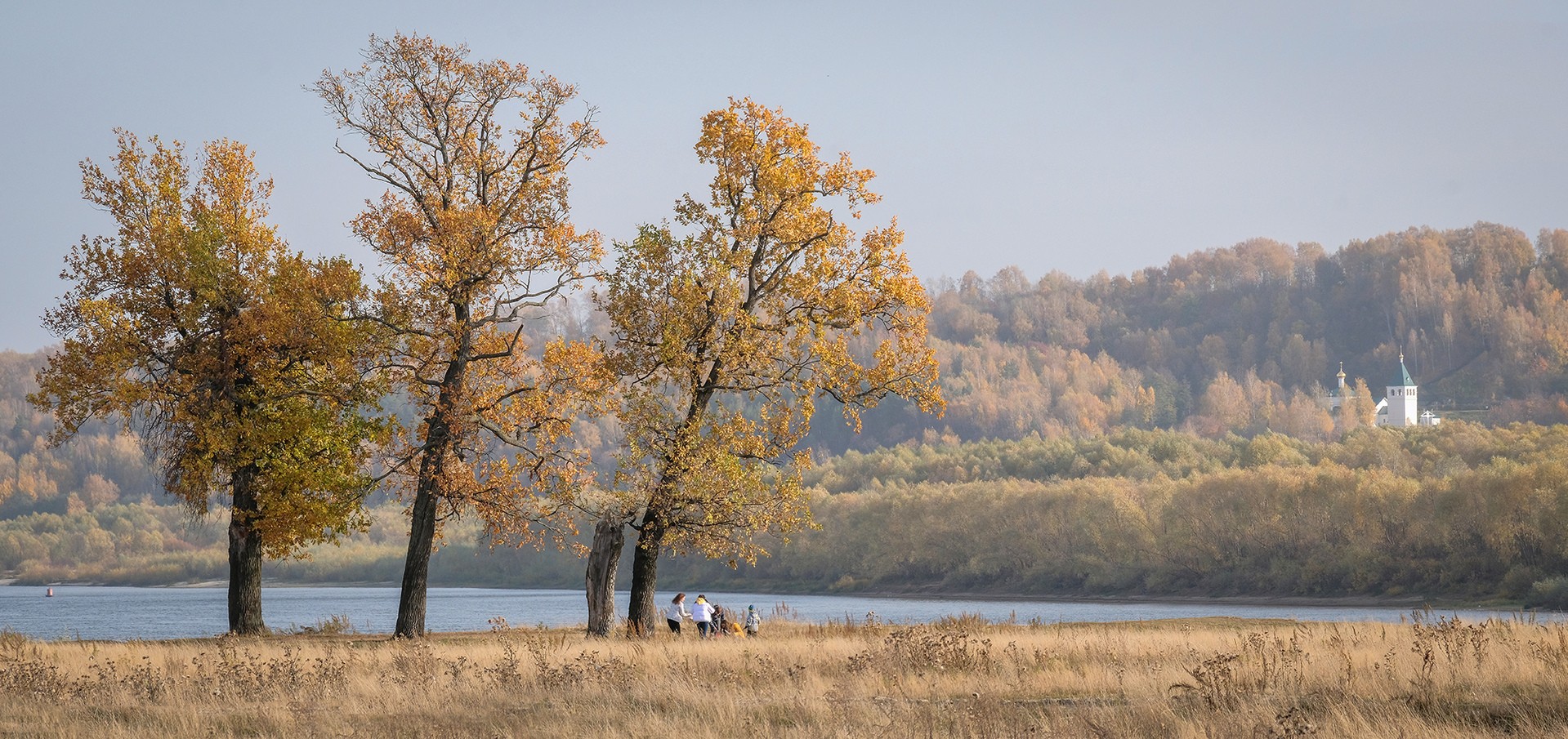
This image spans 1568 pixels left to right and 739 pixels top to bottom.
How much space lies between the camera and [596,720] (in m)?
13.4

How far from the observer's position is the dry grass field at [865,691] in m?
12.1

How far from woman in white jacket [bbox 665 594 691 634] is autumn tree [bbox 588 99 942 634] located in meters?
0.90

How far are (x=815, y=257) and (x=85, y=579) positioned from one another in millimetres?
179226

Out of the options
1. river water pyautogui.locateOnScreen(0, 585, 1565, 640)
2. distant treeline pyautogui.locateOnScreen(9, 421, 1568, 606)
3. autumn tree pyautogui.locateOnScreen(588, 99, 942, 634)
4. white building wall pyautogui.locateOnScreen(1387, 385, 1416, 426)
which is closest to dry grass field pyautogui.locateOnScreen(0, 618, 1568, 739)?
autumn tree pyautogui.locateOnScreen(588, 99, 942, 634)

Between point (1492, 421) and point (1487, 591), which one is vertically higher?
point (1492, 421)

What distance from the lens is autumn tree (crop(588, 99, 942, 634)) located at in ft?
85.5

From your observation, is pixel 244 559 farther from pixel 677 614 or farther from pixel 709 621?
pixel 709 621

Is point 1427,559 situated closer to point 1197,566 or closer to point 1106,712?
point 1197,566

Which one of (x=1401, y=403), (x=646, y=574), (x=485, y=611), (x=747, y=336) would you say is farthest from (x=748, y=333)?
(x=1401, y=403)

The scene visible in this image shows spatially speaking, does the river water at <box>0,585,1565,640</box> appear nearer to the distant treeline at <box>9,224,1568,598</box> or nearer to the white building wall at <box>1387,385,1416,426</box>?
the distant treeline at <box>9,224,1568,598</box>

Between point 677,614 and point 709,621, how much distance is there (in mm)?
2024

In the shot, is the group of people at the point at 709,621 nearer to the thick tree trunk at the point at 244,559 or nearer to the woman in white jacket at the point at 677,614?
the woman in white jacket at the point at 677,614

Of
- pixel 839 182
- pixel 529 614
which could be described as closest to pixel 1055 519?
pixel 529 614

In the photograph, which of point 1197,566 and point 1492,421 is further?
point 1492,421
